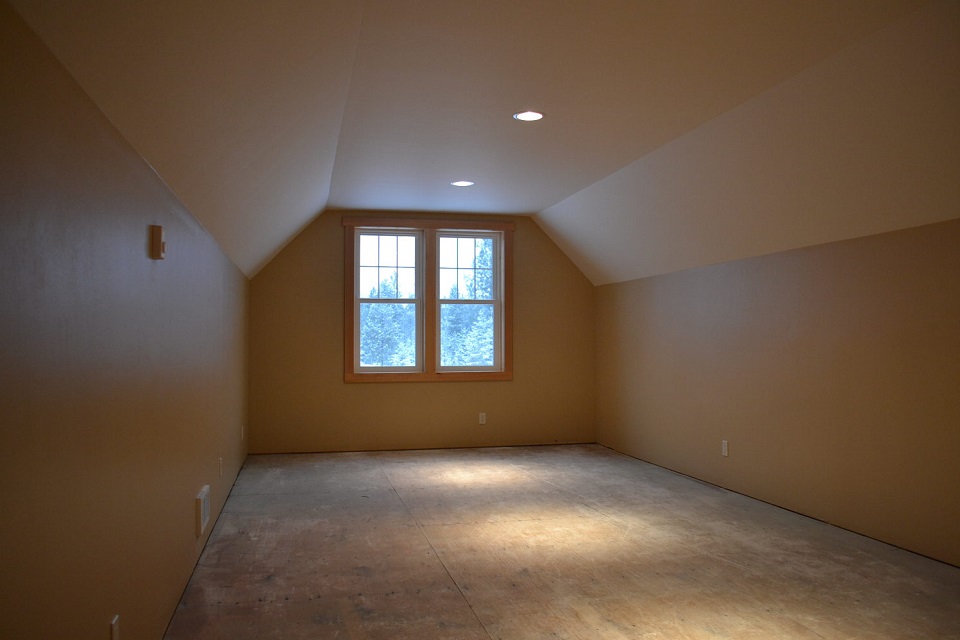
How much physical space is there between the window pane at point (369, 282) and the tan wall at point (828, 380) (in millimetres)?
2754

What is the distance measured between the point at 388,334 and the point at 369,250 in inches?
34.8

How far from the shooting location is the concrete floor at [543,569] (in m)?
2.99

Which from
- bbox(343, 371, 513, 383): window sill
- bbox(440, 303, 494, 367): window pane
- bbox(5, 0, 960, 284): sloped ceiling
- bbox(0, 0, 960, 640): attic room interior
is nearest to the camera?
bbox(0, 0, 960, 640): attic room interior

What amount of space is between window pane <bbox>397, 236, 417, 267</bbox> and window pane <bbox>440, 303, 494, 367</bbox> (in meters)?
0.56

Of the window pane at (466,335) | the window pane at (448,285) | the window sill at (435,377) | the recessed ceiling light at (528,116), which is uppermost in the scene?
the recessed ceiling light at (528,116)

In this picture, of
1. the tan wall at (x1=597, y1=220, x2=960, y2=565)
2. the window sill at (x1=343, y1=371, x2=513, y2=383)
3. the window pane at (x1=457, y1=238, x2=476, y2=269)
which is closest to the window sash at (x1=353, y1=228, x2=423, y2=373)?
the window sill at (x1=343, y1=371, x2=513, y2=383)

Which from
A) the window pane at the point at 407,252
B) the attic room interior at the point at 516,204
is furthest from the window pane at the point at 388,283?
the attic room interior at the point at 516,204

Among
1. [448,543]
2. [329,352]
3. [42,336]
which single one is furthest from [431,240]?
[42,336]

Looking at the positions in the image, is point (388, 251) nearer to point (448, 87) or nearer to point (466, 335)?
point (466, 335)

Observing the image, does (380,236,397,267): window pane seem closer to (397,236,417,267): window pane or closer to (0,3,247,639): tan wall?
(397,236,417,267): window pane

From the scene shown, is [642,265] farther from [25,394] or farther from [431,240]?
[25,394]

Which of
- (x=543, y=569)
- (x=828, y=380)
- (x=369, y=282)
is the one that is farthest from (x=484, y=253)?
(x=543, y=569)

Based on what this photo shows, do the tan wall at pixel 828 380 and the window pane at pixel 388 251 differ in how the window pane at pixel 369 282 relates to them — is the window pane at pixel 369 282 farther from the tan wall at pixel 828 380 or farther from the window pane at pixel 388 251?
the tan wall at pixel 828 380

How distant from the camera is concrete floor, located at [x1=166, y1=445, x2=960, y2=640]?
9.81 ft
